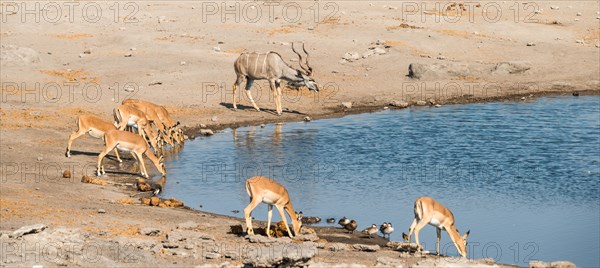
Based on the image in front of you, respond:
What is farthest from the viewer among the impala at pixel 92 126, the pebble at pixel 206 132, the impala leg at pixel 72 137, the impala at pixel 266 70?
the impala at pixel 266 70

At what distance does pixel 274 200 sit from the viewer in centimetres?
1725

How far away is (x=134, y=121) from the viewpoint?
2588 centimetres

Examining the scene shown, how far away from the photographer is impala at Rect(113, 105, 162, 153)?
25594 millimetres

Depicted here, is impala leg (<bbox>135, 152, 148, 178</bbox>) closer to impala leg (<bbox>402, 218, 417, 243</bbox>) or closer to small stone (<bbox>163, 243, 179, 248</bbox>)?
small stone (<bbox>163, 243, 179, 248</bbox>)

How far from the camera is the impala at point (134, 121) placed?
84.0 ft

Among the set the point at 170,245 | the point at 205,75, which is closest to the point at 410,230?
the point at 170,245

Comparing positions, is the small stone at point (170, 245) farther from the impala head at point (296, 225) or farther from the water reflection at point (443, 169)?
the water reflection at point (443, 169)

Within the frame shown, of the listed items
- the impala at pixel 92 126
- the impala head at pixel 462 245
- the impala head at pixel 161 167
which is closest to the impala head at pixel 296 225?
the impala head at pixel 462 245

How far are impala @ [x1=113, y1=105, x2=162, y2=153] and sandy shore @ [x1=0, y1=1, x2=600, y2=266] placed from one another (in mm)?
1383

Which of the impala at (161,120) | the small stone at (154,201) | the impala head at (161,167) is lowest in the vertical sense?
the small stone at (154,201)

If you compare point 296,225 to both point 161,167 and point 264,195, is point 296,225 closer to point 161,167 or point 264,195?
point 264,195

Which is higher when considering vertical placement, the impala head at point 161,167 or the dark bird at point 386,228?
the impala head at point 161,167

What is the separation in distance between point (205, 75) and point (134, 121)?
10048mm

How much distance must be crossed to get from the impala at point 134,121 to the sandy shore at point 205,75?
4.54 feet
